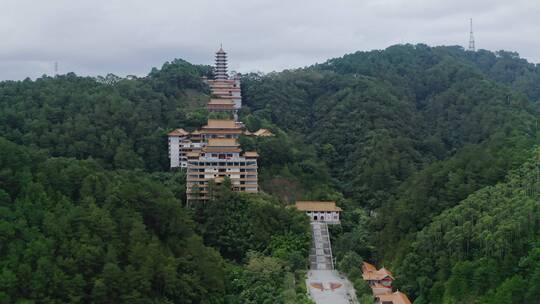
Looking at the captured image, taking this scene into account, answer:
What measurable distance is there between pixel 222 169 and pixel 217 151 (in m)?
1.18

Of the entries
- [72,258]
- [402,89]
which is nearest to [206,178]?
[72,258]

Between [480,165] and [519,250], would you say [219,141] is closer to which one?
[480,165]

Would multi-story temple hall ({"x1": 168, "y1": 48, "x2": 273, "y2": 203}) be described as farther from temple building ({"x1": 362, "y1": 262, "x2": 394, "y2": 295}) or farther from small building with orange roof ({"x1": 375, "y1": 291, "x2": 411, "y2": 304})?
small building with orange roof ({"x1": 375, "y1": 291, "x2": 411, "y2": 304})

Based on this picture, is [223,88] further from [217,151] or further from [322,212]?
[322,212]

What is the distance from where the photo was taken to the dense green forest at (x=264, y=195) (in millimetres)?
22828

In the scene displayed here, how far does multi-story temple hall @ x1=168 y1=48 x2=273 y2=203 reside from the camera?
32500mm

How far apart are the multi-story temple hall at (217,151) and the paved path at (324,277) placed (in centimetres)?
382

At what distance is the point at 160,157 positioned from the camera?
37.7 m

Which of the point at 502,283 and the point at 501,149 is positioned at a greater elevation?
the point at 501,149

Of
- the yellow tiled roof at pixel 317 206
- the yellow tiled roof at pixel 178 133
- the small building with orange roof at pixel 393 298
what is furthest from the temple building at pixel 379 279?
the yellow tiled roof at pixel 178 133

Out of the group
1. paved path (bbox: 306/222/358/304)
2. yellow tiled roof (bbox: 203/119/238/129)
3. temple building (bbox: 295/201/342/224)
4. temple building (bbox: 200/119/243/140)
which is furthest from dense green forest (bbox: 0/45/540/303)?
yellow tiled roof (bbox: 203/119/238/129)

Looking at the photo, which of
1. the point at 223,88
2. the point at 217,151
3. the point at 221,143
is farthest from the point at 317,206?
the point at 223,88

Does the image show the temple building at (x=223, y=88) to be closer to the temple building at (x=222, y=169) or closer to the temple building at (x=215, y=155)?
the temple building at (x=215, y=155)

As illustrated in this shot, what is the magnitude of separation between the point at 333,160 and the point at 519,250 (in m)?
19.3
